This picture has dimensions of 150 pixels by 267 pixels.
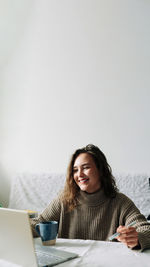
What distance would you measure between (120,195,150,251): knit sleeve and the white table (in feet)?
0.10

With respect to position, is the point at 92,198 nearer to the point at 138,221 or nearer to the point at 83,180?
the point at 83,180

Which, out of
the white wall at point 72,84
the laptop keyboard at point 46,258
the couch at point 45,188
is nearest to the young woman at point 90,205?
the laptop keyboard at point 46,258

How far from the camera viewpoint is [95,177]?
4.51 ft

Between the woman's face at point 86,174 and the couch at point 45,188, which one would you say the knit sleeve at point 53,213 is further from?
the couch at point 45,188

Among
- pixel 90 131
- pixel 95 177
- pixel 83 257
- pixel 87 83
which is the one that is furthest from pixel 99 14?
pixel 83 257

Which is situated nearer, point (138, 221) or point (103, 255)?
point (103, 255)

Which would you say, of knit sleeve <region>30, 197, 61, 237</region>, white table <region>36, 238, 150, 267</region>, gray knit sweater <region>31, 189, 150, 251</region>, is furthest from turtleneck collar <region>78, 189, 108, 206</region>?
white table <region>36, 238, 150, 267</region>

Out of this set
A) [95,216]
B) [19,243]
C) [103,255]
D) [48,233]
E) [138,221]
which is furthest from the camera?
[95,216]

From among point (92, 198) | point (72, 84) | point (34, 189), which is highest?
point (72, 84)

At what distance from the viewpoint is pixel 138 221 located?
1.21 m

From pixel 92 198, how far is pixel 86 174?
0.35ft

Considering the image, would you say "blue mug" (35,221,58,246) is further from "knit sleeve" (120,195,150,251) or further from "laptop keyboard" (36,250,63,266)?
"knit sleeve" (120,195,150,251)

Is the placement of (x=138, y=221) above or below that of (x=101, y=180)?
below

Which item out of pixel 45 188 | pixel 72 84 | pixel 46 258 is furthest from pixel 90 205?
pixel 72 84
